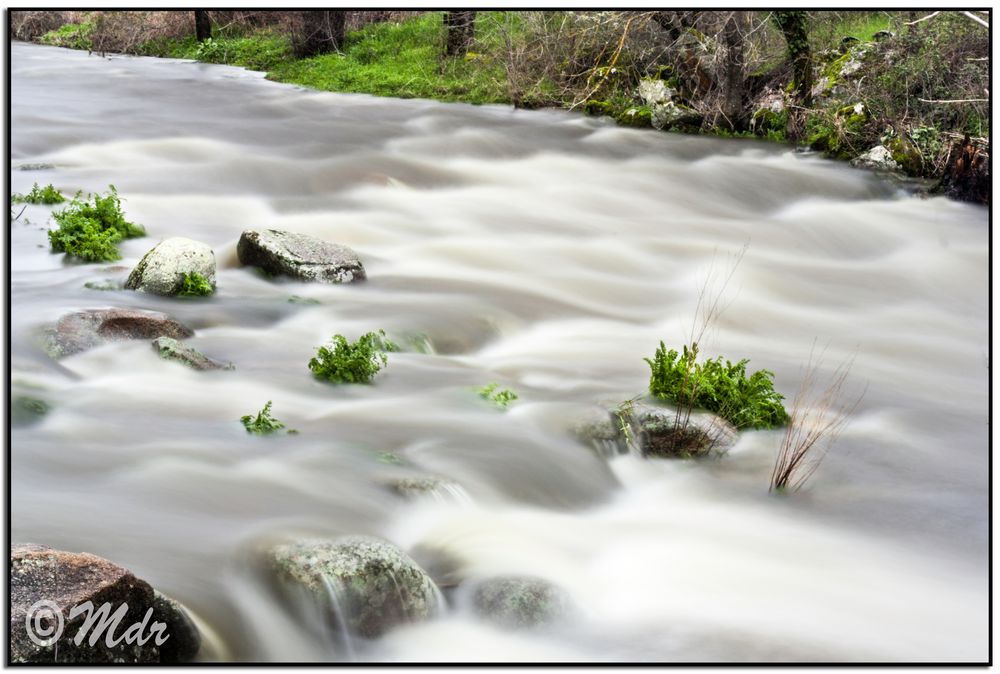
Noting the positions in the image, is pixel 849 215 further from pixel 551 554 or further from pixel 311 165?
pixel 551 554

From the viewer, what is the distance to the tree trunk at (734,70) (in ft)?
47.2

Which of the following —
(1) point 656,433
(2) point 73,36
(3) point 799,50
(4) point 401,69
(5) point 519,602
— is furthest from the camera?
(2) point 73,36

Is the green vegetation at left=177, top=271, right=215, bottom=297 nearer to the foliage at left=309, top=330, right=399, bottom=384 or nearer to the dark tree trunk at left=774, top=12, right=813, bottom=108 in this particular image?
the foliage at left=309, top=330, right=399, bottom=384

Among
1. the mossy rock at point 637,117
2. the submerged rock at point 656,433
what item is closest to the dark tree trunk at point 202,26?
the mossy rock at point 637,117

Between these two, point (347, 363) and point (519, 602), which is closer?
point (519, 602)

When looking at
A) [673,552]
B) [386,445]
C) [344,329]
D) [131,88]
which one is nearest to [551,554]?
[673,552]

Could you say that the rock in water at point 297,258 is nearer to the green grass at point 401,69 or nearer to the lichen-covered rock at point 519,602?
the lichen-covered rock at point 519,602

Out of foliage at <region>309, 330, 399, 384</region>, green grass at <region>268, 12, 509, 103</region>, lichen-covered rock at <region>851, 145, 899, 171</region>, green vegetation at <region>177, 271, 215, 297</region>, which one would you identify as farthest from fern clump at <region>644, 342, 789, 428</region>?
green grass at <region>268, 12, 509, 103</region>

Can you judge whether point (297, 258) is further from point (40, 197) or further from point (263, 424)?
point (40, 197)

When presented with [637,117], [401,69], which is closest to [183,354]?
[637,117]

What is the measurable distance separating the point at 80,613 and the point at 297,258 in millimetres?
5088

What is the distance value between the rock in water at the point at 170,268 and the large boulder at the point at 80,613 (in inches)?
162

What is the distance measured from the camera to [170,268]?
24.7ft

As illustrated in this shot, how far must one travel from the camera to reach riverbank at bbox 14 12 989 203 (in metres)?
12.3
